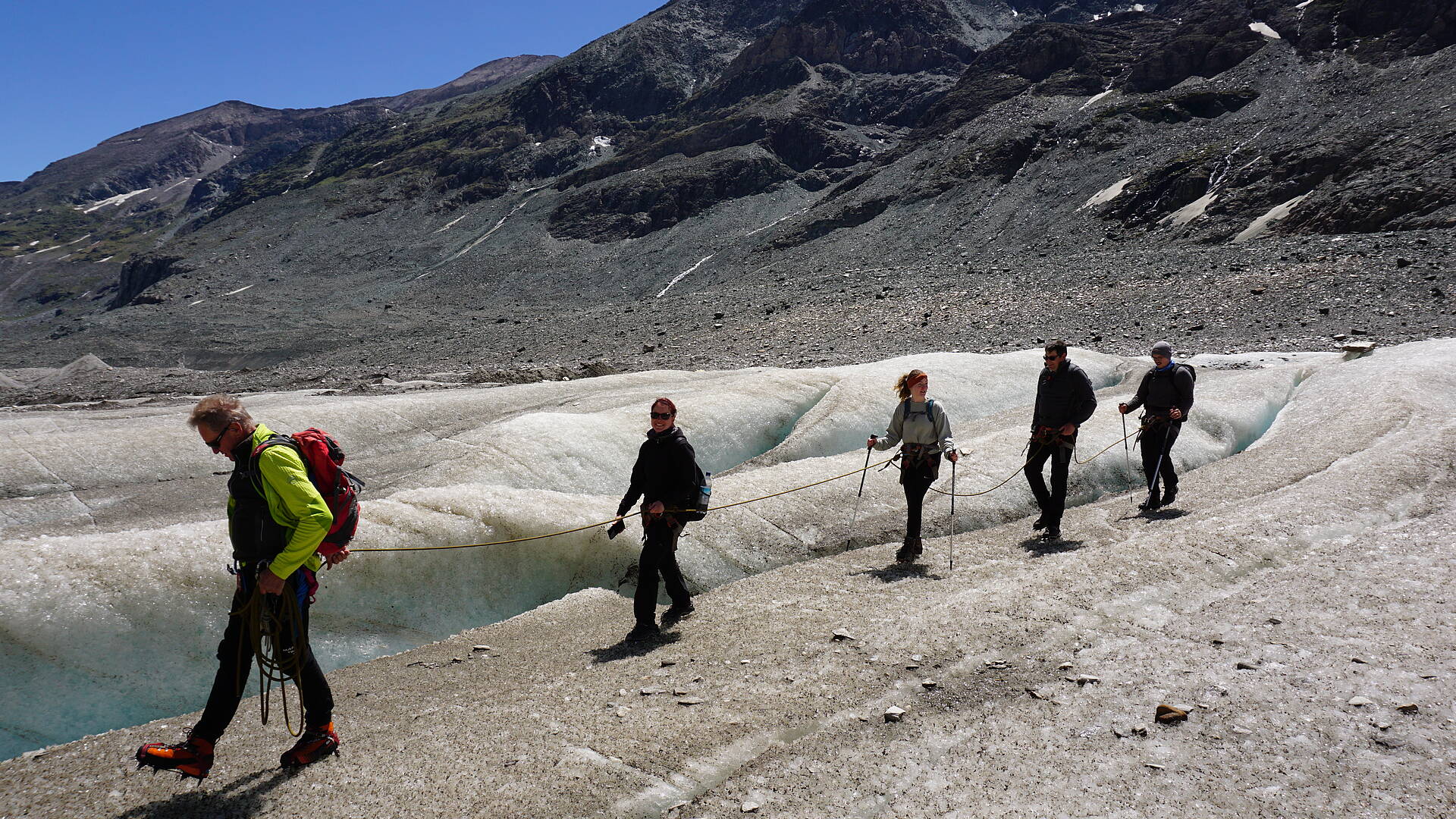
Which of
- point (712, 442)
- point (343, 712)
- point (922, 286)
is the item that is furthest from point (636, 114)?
point (343, 712)

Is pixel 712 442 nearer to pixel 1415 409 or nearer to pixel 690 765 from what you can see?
pixel 690 765

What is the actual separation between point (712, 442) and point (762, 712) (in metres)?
11.0

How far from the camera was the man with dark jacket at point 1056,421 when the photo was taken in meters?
10.8

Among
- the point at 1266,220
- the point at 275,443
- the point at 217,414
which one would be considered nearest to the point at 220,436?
the point at 217,414

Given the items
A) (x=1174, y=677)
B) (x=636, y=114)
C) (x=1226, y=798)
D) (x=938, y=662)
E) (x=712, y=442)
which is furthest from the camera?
(x=636, y=114)

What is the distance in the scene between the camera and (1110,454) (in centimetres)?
1517

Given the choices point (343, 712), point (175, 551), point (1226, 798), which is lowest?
point (1226, 798)

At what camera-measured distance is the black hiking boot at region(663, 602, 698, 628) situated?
8.99 metres

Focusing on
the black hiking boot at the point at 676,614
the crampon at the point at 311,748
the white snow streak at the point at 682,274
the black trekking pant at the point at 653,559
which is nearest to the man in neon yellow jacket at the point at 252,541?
the crampon at the point at 311,748

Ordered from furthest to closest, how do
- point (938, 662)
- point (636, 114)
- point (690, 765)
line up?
point (636, 114), point (938, 662), point (690, 765)

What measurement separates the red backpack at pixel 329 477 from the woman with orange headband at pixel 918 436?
6.21 metres

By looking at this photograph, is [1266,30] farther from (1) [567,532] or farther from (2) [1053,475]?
(1) [567,532]

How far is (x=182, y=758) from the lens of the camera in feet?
18.1

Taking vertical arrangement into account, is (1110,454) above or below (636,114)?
below
